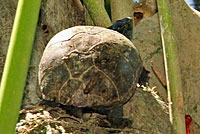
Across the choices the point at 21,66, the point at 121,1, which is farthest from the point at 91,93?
the point at 121,1

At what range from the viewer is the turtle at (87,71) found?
1.18 m

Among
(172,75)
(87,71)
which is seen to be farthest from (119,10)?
(87,71)

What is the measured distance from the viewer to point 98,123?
4.29ft

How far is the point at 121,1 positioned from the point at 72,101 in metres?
1.19

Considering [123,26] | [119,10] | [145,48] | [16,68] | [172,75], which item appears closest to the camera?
[16,68]

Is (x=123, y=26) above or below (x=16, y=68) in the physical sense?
above

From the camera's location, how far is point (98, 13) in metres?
1.83

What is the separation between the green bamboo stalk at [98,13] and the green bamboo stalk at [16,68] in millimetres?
1116

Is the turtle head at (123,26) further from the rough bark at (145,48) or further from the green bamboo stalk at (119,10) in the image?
the green bamboo stalk at (119,10)

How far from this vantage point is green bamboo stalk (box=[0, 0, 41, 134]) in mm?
660

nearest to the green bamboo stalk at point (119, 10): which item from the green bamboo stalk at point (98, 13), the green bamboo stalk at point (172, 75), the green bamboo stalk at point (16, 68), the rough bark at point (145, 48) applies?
the rough bark at point (145, 48)

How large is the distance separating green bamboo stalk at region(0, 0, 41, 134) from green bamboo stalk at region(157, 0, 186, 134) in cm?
89

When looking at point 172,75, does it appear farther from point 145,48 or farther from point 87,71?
point 145,48

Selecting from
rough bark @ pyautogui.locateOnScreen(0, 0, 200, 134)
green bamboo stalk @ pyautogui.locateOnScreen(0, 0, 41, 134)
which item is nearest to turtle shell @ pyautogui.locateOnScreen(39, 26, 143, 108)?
rough bark @ pyautogui.locateOnScreen(0, 0, 200, 134)
